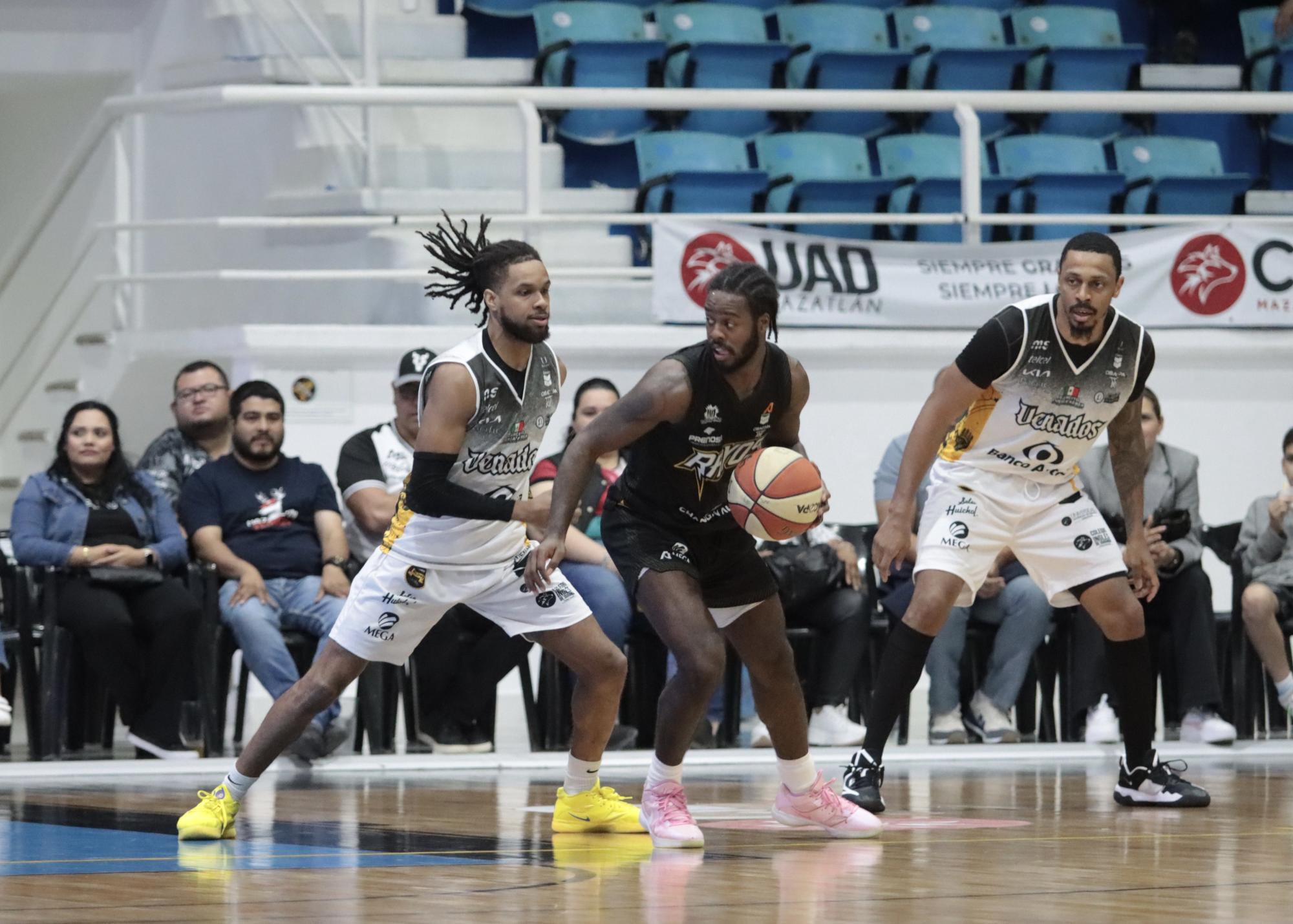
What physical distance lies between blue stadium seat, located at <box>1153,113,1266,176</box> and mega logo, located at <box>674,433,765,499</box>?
10.1 metres

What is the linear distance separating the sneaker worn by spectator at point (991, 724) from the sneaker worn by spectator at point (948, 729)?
0.34 ft

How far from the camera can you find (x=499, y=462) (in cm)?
601

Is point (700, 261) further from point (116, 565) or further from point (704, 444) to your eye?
point (704, 444)

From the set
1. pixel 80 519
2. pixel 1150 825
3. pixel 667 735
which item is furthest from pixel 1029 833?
pixel 80 519

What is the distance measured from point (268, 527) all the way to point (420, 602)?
3.41 meters

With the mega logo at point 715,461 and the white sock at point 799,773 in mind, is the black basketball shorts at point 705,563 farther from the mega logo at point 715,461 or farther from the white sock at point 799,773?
the white sock at point 799,773

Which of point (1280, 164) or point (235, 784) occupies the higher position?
point (1280, 164)

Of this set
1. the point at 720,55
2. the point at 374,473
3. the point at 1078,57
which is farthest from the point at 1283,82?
the point at 374,473

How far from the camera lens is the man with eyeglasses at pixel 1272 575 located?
952cm

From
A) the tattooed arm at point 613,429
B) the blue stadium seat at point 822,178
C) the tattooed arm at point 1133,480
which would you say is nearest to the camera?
the tattooed arm at point 613,429

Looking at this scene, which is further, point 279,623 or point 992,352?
point 279,623

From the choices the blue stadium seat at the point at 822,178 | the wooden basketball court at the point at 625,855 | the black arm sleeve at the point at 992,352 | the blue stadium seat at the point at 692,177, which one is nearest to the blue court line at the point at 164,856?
the wooden basketball court at the point at 625,855

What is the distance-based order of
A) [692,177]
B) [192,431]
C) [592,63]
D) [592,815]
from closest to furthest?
[592,815] < [192,431] < [692,177] < [592,63]

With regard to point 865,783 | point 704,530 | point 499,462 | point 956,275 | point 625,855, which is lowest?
point 625,855
